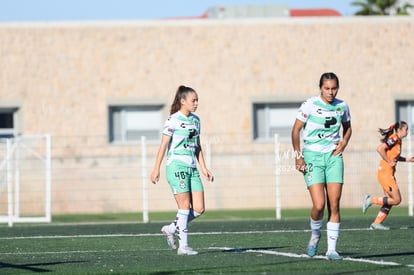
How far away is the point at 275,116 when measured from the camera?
3428cm

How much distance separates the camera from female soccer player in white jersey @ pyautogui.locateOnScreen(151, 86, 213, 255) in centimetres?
1362

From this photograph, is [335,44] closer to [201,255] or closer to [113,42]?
[113,42]

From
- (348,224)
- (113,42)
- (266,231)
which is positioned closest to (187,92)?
(266,231)

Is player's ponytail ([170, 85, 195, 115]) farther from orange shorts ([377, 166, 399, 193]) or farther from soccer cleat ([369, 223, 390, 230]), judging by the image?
orange shorts ([377, 166, 399, 193])

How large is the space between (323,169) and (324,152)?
7.3 inches

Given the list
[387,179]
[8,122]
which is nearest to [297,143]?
[387,179]

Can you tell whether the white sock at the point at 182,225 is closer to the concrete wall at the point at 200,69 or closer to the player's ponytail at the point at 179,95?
the player's ponytail at the point at 179,95

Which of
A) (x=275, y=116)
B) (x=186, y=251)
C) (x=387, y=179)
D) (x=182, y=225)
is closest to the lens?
(x=186, y=251)

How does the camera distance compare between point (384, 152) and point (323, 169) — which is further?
point (384, 152)

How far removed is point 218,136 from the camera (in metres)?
32.5

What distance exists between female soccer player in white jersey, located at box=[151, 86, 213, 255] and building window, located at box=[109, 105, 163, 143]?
783 inches

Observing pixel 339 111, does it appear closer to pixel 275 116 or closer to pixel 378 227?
pixel 378 227

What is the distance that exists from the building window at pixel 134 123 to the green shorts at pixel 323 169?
847 inches

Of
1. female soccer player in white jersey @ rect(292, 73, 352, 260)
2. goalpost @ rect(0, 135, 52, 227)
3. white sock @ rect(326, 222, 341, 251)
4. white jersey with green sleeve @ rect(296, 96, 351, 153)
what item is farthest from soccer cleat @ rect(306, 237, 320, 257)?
goalpost @ rect(0, 135, 52, 227)
